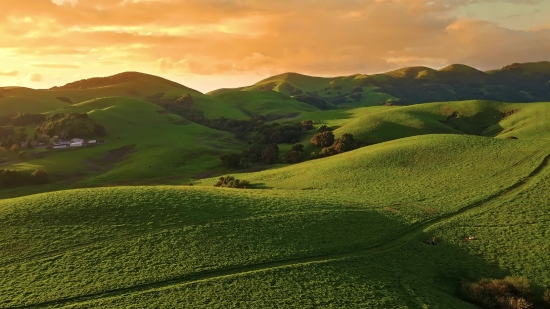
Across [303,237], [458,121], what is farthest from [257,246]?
[458,121]

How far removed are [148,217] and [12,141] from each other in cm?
11848

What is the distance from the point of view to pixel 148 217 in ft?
156

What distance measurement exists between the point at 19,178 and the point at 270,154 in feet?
220

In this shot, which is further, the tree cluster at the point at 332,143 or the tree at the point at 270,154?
the tree at the point at 270,154

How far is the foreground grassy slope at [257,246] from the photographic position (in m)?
33.2

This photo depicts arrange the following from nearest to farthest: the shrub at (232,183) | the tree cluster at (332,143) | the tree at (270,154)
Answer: the shrub at (232,183) → the tree cluster at (332,143) → the tree at (270,154)

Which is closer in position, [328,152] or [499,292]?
[499,292]

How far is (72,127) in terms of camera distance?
498 ft

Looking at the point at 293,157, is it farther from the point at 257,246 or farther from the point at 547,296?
the point at 547,296

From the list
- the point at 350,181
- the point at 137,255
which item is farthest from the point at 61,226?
the point at 350,181

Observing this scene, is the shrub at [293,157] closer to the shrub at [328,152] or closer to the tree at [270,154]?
the tree at [270,154]

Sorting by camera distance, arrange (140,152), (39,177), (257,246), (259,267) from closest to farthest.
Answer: (259,267)
(257,246)
(39,177)
(140,152)

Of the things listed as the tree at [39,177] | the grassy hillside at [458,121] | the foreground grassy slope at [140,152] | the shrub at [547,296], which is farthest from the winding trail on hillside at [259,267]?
the tree at [39,177]

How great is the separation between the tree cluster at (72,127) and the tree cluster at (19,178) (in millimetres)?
58354
